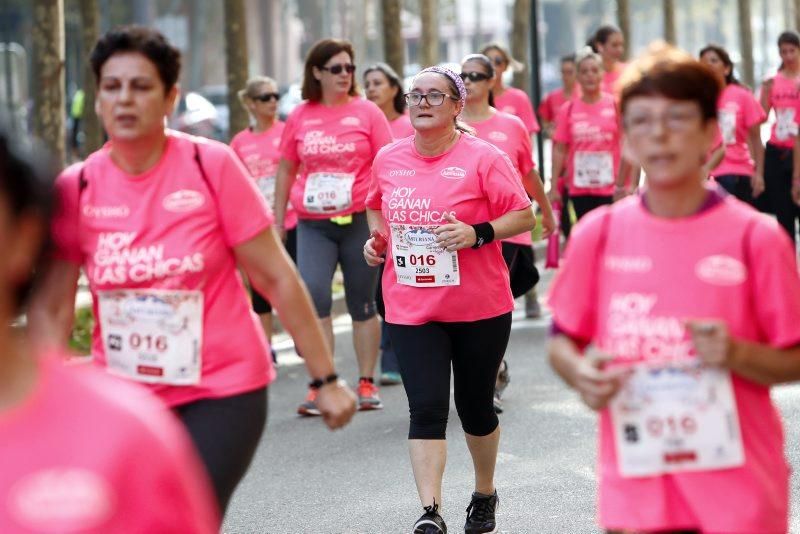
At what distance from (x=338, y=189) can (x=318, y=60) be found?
78 centimetres

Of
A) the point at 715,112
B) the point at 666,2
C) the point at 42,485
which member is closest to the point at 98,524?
the point at 42,485

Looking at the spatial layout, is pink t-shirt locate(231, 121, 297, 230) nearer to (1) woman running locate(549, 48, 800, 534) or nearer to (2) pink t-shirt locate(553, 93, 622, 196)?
(2) pink t-shirt locate(553, 93, 622, 196)

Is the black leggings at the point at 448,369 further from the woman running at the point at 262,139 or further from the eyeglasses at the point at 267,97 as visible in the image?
the eyeglasses at the point at 267,97

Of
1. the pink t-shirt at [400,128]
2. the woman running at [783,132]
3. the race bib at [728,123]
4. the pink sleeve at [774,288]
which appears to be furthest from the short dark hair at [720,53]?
the pink sleeve at [774,288]

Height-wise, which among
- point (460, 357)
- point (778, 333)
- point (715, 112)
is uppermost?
point (715, 112)

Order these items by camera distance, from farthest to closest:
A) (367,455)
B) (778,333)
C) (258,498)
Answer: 1. (367,455)
2. (258,498)
3. (778,333)

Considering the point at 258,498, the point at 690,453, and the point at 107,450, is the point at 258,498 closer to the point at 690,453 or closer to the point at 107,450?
the point at 690,453

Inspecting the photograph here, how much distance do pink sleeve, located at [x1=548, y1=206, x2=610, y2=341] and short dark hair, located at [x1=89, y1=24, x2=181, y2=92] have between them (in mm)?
1268

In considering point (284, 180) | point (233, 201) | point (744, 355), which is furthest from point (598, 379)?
point (284, 180)

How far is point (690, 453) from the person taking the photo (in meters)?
3.67

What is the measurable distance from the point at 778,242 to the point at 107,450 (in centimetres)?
200

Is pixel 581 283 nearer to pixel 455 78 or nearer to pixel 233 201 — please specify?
pixel 233 201

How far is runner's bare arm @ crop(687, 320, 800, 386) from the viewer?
3.54m

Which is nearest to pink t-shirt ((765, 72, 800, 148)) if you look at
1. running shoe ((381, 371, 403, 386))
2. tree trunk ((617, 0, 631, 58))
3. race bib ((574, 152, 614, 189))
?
race bib ((574, 152, 614, 189))
